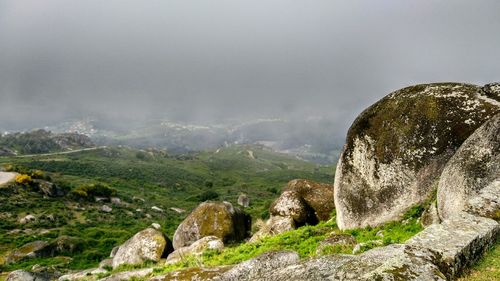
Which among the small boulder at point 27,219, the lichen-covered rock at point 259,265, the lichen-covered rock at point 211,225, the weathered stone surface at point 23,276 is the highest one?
the lichen-covered rock at point 259,265

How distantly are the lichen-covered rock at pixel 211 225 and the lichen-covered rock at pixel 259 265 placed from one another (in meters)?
24.1

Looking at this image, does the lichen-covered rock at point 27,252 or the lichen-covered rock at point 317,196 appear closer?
the lichen-covered rock at point 317,196

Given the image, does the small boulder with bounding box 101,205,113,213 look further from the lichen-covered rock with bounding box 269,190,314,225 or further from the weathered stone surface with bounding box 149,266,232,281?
the weathered stone surface with bounding box 149,266,232,281

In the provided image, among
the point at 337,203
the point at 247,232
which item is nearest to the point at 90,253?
the point at 247,232

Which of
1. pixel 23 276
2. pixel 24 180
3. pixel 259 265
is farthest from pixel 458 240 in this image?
pixel 24 180

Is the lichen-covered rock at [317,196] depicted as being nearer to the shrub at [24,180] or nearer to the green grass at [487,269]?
the green grass at [487,269]

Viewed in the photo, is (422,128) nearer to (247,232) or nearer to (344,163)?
(344,163)

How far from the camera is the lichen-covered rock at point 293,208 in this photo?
36500 millimetres

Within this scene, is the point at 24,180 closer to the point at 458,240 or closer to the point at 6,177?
the point at 6,177

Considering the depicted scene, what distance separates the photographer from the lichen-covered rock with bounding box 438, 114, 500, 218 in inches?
691

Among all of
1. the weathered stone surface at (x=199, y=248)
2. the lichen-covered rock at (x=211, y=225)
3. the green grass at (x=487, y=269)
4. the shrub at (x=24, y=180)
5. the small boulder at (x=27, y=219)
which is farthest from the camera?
the shrub at (x=24, y=180)

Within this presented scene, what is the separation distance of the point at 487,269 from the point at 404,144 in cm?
1365

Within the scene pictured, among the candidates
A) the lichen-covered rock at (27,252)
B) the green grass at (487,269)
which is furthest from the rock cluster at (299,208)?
the lichen-covered rock at (27,252)

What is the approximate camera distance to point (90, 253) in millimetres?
63844
